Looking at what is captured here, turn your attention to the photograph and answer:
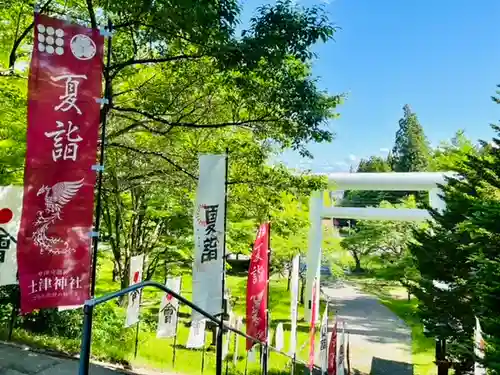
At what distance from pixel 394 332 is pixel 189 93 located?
48.3 feet

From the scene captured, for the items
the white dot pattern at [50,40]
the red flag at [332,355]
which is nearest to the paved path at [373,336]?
the red flag at [332,355]

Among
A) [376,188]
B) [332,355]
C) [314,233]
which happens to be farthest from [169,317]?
[376,188]

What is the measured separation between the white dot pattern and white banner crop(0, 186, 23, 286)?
391 cm

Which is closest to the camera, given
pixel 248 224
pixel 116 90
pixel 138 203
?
pixel 116 90

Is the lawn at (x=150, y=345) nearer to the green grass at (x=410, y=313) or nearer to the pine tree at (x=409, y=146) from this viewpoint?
the green grass at (x=410, y=313)

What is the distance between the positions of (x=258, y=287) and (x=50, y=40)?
16.5 feet

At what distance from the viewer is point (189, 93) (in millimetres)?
6867

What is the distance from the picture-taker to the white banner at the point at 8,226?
6.27m

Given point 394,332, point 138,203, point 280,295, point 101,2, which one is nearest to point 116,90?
point 101,2

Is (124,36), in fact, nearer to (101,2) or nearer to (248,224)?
(101,2)

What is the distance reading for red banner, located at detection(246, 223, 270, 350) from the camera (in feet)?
22.7

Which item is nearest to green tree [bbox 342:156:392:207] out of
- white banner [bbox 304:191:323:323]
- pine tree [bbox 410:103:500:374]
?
white banner [bbox 304:191:323:323]

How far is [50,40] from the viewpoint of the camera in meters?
3.02

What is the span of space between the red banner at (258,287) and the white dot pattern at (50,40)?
4.49 m
